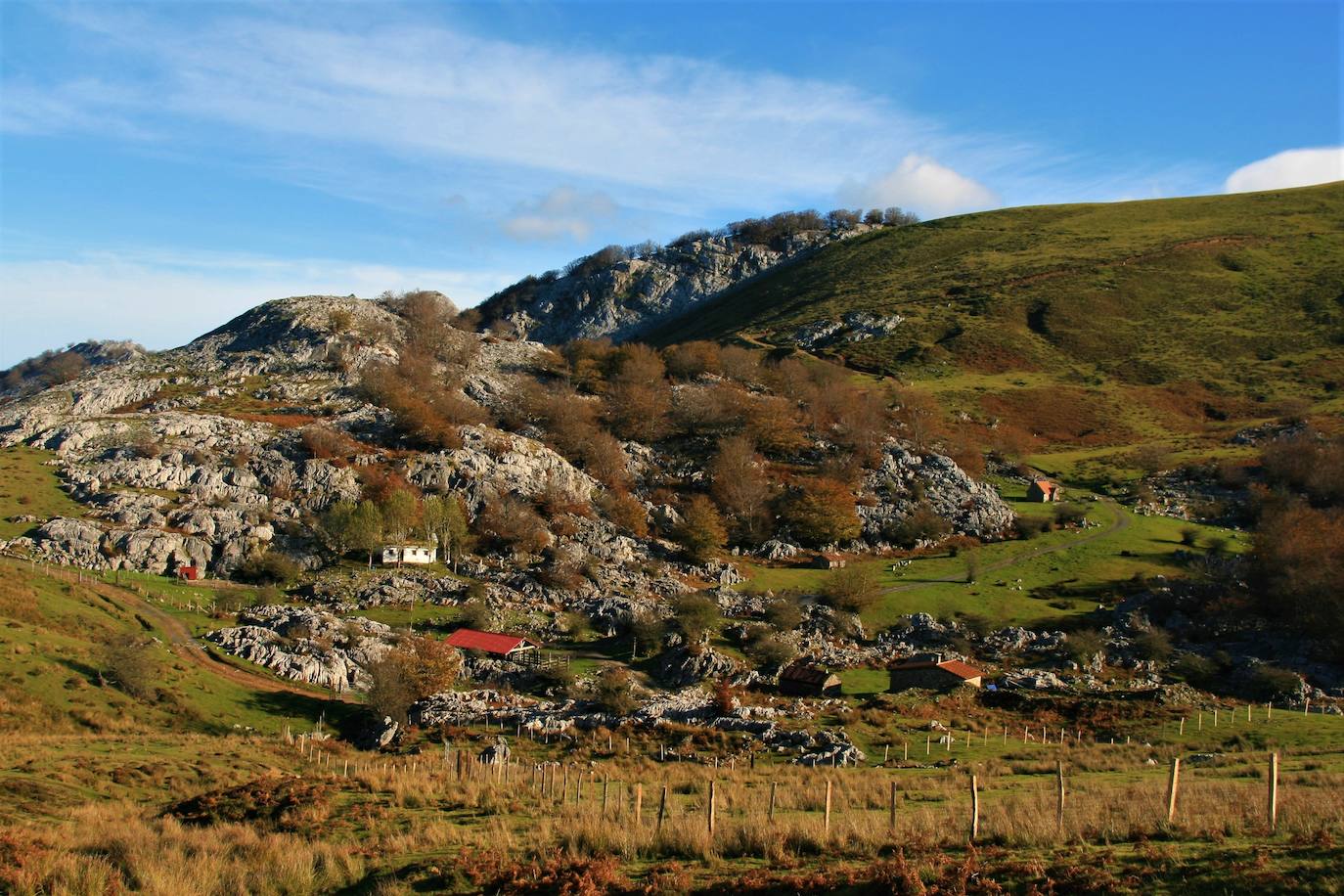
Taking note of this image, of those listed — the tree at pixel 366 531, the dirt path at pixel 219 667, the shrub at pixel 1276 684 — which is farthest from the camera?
the tree at pixel 366 531

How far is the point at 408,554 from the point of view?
73.0 meters

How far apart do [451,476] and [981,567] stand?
4574 centimetres

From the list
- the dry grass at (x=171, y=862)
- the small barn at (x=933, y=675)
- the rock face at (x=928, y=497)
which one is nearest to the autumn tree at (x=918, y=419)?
the rock face at (x=928, y=497)

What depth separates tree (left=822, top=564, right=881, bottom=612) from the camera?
70250mm

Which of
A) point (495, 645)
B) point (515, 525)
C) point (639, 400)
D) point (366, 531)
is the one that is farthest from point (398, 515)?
point (639, 400)

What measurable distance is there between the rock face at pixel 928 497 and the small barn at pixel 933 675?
34509mm

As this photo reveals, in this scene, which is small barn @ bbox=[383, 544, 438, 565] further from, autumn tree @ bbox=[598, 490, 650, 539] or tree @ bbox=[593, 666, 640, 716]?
tree @ bbox=[593, 666, 640, 716]

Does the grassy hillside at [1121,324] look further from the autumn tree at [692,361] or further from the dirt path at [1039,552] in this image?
the dirt path at [1039,552]

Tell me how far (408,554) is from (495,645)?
55.3 ft

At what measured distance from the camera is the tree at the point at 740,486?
90250 mm

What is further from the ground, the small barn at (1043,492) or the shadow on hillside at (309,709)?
the small barn at (1043,492)

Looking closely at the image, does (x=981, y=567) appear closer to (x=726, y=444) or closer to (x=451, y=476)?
(x=726, y=444)

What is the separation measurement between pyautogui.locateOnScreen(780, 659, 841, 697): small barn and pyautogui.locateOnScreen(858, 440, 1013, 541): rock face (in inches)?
1394

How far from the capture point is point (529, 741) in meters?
43.3
